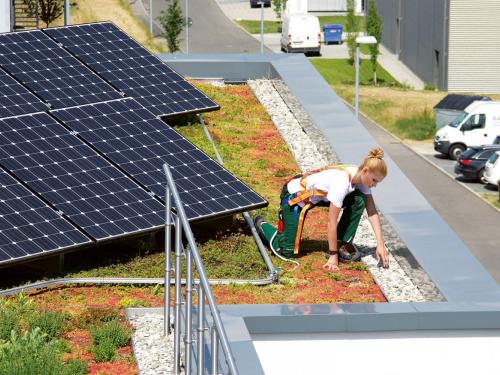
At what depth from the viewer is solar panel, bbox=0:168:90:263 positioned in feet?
42.7

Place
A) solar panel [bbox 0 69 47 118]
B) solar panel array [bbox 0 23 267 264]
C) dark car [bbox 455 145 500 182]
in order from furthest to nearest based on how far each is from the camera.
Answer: dark car [bbox 455 145 500 182] → solar panel [bbox 0 69 47 118] → solar panel array [bbox 0 23 267 264]

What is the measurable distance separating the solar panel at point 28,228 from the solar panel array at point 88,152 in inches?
0.5

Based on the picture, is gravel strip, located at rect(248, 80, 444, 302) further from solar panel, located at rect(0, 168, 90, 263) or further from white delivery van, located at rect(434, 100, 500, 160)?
white delivery van, located at rect(434, 100, 500, 160)

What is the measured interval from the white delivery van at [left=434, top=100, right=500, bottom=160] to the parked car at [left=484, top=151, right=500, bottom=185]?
6.17 meters

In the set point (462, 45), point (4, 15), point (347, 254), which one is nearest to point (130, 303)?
point (347, 254)

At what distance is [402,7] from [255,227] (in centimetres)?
7349

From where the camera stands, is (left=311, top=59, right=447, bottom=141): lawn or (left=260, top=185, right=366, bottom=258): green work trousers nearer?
(left=260, top=185, right=366, bottom=258): green work trousers

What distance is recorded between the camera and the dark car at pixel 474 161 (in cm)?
5059

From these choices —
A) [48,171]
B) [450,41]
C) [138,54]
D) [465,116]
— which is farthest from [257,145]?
[450,41]

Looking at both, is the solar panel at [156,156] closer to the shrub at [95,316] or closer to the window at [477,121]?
the shrub at [95,316]

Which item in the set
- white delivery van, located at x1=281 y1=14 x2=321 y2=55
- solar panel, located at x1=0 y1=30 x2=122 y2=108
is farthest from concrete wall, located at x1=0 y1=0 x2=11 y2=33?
white delivery van, located at x1=281 y1=14 x2=321 y2=55

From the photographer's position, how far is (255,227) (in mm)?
15164

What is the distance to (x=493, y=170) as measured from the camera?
49.2m

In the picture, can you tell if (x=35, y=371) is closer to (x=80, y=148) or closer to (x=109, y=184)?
(x=109, y=184)
